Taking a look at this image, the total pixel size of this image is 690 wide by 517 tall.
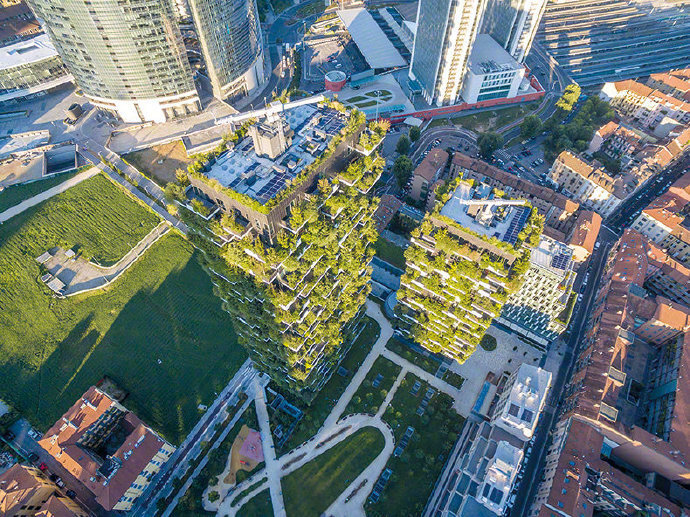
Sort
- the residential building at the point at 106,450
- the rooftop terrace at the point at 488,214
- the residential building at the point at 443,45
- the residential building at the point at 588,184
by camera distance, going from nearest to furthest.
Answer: the rooftop terrace at the point at 488,214 → the residential building at the point at 106,450 → the residential building at the point at 588,184 → the residential building at the point at 443,45

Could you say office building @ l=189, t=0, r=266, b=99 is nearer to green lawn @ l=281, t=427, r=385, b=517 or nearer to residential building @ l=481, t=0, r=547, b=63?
residential building @ l=481, t=0, r=547, b=63

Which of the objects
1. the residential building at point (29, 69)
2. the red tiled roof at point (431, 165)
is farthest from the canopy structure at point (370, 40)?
the residential building at point (29, 69)

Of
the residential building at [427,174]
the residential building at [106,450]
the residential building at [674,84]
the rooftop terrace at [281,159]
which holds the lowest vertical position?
the residential building at [106,450]

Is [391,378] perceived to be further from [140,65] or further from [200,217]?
[140,65]

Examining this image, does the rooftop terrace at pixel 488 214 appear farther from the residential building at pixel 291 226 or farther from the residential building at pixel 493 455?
the residential building at pixel 493 455

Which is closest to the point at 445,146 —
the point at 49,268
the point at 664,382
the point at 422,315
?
the point at 422,315

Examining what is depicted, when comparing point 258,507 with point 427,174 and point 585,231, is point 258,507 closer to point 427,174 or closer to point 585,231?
point 427,174
